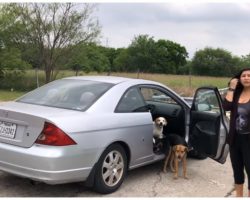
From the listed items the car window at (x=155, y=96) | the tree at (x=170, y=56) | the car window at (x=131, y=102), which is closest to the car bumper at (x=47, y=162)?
the car window at (x=131, y=102)

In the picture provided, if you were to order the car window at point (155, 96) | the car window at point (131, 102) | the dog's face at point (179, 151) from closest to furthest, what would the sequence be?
1. the car window at point (131, 102)
2. the dog's face at point (179, 151)
3. the car window at point (155, 96)

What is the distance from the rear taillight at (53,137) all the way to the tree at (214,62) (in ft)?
199

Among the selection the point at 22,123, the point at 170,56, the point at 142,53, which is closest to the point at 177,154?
the point at 22,123

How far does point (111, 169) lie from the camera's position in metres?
5.25

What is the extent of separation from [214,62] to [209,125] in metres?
64.6

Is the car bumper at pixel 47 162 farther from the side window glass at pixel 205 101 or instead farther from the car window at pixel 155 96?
the side window glass at pixel 205 101

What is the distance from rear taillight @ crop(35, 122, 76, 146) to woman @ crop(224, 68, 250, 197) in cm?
177

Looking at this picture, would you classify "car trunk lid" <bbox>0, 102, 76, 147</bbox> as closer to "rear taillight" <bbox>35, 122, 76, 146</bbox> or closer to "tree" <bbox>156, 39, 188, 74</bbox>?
"rear taillight" <bbox>35, 122, 76, 146</bbox>

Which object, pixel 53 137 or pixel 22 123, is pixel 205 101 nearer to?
pixel 53 137

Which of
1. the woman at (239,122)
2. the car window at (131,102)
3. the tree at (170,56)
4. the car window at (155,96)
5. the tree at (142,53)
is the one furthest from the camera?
the tree at (170,56)

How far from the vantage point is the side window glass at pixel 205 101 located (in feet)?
20.4

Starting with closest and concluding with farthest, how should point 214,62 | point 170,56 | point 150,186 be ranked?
1. point 150,186
2. point 214,62
3. point 170,56

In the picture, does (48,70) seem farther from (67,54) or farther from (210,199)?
(210,199)

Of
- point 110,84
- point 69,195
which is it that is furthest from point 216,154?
point 69,195
